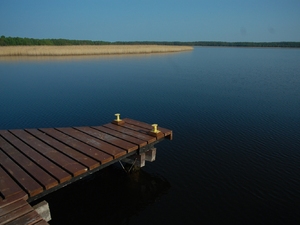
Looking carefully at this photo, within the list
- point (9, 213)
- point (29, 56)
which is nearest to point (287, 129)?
point (9, 213)

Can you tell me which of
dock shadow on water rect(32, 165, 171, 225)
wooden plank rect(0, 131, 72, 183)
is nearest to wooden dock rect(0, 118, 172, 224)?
wooden plank rect(0, 131, 72, 183)

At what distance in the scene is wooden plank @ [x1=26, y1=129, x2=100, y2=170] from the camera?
6164 mm

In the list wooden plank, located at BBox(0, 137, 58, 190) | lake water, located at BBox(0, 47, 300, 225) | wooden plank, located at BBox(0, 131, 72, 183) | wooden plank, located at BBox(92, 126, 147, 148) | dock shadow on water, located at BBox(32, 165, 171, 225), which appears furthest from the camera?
wooden plank, located at BBox(92, 126, 147, 148)

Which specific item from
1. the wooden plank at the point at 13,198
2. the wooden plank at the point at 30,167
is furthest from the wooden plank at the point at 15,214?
the wooden plank at the point at 30,167

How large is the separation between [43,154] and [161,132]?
12.7 feet

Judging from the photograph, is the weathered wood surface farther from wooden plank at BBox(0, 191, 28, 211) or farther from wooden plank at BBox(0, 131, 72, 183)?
wooden plank at BBox(0, 131, 72, 183)

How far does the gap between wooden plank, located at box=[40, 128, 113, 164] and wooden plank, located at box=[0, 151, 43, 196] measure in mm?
1644

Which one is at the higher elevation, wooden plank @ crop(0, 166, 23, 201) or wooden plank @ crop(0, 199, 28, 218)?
wooden plank @ crop(0, 166, 23, 201)

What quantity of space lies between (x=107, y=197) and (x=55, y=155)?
2.06m

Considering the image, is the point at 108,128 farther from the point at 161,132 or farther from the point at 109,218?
the point at 109,218

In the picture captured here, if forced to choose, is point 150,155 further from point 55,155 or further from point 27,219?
point 27,219

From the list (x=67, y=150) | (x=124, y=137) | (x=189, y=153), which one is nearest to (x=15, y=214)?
(x=67, y=150)

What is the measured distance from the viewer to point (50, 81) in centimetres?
2475

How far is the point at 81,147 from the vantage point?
711cm
